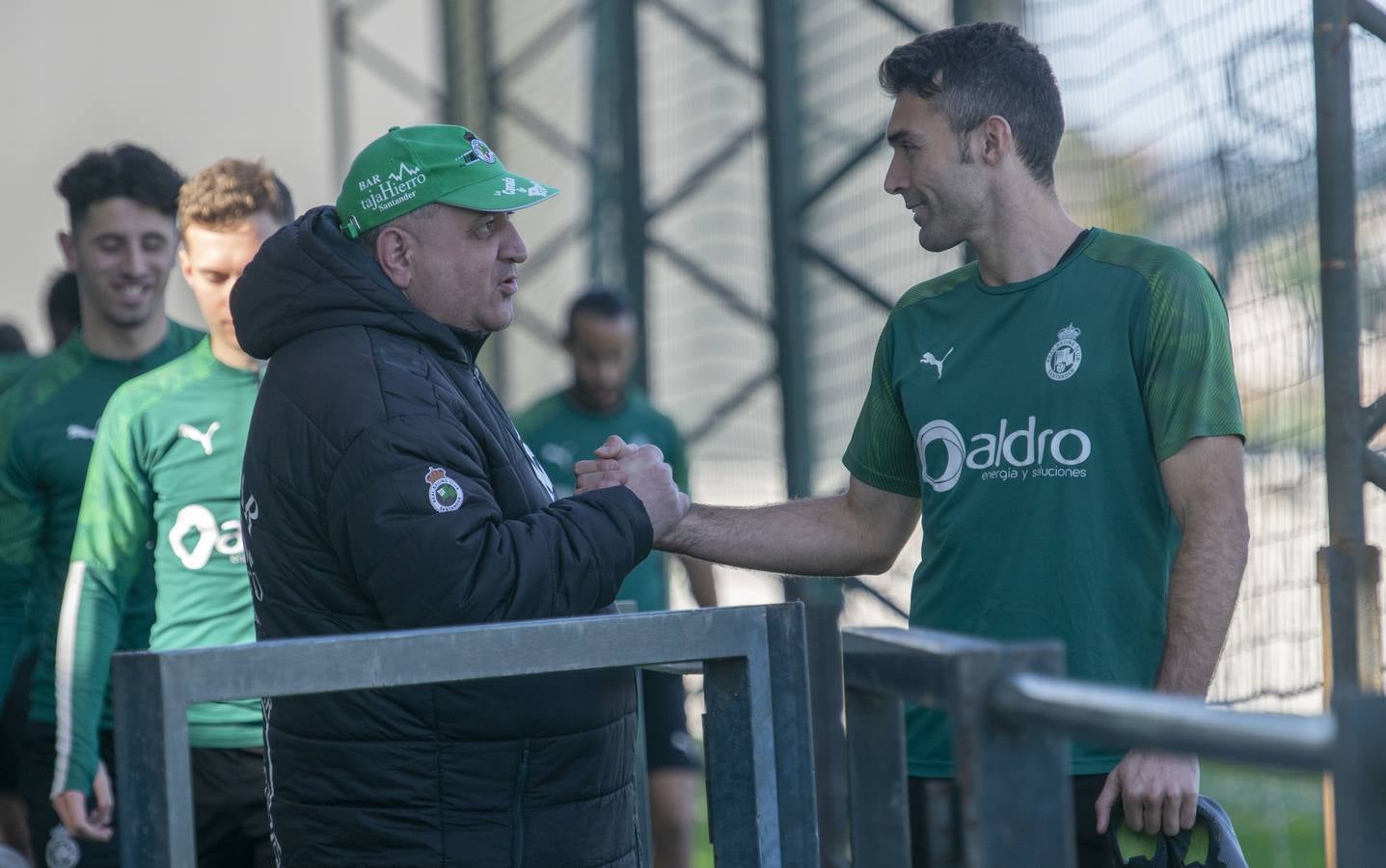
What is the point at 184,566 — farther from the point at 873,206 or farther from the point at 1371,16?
the point at 873,206

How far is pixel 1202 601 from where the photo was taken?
240 cm

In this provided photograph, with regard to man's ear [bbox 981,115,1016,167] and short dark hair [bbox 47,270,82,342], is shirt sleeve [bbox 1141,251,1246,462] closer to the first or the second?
man's ear [bbox 981,115,1016,167]

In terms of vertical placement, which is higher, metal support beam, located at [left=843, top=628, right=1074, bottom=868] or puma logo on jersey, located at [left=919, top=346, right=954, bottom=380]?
puma logo on jersey, located at [left=919, top=346, right=954, bottom=380]

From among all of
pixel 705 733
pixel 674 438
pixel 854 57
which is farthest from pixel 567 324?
pixel 705 733

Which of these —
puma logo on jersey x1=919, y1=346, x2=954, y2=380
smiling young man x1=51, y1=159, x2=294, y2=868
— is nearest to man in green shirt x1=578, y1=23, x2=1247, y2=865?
puma logo on jersey x1=919, y1=346, x2=954, y2=380

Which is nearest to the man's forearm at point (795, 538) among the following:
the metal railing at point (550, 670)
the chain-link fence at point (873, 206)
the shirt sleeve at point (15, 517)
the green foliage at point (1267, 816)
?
the metal railing at point (550, 670)

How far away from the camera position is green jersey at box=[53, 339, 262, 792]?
3320 millimetres

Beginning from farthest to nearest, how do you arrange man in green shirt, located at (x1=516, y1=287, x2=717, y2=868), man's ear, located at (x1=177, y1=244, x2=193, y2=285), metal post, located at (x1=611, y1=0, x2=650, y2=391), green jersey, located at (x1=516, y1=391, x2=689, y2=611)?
1. metal post, located at (x1=611, y1=0, x2=650, y2=391)
2. green jersey, located at (x1=516, y1=391, x2=689, y2=611)
3. man in green shirt, located at (x1=516, y1=287, x2=717, y2=868)
4. man's ear, located at (x1=177, y1=244, x2=193, y2=285)

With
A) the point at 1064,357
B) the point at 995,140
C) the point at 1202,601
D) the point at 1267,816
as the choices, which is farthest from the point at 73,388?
the point at 1267,816

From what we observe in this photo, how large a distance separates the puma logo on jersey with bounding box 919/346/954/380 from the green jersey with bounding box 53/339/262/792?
145 centimetres

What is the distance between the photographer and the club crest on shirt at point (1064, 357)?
2559 mm

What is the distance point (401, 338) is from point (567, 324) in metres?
3.29

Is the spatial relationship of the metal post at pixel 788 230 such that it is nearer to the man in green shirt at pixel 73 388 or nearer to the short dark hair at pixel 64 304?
the short dark hair at pixel 64 304

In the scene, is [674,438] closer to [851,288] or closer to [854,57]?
[851,288]
